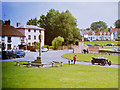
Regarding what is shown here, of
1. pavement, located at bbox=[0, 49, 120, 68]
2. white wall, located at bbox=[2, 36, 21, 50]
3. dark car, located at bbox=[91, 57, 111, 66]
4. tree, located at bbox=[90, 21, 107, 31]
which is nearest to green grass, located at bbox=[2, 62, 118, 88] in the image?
dark car, located at bbox=[91, 57, 111, 66]

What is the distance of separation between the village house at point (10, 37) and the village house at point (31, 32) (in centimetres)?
23

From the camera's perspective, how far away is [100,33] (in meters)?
8.49

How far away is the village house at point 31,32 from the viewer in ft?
27.2

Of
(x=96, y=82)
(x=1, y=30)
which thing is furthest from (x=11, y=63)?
(x=96, y=82)

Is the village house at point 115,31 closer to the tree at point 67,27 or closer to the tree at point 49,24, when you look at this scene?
the tree at point 67,27

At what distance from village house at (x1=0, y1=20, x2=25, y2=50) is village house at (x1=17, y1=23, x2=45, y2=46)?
0.75 feet

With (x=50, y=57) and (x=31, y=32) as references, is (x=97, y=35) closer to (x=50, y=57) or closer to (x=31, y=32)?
(x=50, y=57)

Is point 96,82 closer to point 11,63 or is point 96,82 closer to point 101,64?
point 101,64

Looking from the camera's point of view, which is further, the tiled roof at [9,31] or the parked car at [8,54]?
the parked car at [8,54]

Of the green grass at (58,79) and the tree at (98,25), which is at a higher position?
the tree at (98,25)

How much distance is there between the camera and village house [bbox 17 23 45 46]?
8.28 meters

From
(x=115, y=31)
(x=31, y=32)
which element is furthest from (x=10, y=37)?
(x=115, y=31)

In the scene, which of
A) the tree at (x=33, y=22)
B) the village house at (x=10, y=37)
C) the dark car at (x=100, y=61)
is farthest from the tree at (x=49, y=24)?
the dark car at (x=100, y=61)

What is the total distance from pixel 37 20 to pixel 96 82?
439cm
